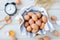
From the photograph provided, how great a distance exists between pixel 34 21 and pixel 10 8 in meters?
0.18

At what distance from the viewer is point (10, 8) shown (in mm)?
934

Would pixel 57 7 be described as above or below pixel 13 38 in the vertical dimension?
above

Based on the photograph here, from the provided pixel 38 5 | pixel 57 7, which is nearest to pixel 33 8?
pixel 38 5

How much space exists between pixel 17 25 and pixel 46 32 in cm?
17

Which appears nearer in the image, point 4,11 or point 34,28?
point 34,28

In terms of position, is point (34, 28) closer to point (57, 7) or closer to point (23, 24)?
point (23, 24)

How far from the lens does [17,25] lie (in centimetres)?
91

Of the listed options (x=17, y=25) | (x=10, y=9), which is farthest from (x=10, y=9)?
(x=17, y=25)

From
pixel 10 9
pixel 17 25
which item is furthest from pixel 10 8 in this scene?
pixel 17 25

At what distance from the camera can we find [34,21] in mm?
846

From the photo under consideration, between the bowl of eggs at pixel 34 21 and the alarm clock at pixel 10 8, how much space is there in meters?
0.09

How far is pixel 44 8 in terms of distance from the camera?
0.90 m

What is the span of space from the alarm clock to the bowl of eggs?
0.09 m

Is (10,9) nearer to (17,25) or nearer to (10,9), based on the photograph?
(10,9)
